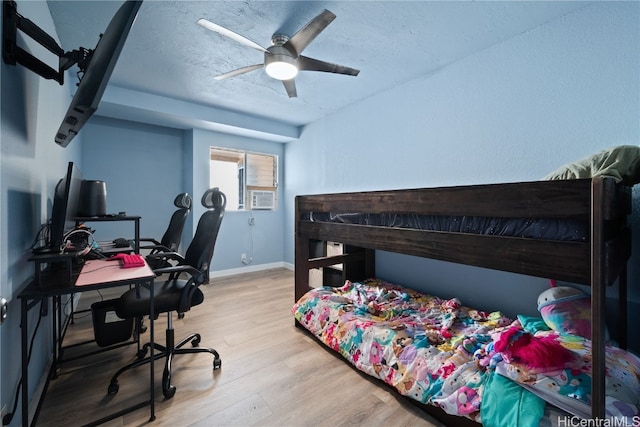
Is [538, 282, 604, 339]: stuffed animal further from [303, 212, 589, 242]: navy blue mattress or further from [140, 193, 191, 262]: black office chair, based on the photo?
[140, 193, 191, 262]: black office chair

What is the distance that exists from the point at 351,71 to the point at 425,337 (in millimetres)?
2066

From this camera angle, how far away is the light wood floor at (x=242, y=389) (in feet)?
4.53

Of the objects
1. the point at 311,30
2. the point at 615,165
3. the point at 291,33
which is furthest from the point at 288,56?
the point at 615,165

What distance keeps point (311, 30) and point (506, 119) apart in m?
1.71

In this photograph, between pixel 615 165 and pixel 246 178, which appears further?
pixel 246 178

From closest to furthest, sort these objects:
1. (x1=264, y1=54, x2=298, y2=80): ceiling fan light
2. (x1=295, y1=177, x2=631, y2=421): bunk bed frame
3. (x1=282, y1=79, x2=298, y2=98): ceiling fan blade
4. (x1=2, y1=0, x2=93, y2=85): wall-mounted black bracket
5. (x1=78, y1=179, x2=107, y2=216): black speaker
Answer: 1. (x1=295, y1=177, x2=631, y2=421): bunk bed frame
2. (x1=2, y1=0, x2=93, y2=85): wall-mounted black bracket
3. (x1=264, y1=54, x2=298, y2=80): ceiling fan light
4. (x1=78, y1=179, x2=107, y2=216): black speaker
5. (x1=282, y1=79, x2=298, y2=98): ceiling fan blade

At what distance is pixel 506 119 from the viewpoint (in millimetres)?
2139

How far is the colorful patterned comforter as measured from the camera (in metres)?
1.14

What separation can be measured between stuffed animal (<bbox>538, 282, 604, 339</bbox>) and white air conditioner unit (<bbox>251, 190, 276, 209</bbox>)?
3.82 m

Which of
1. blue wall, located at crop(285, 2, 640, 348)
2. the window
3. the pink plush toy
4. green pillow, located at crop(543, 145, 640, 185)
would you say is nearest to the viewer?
the pink plush toy

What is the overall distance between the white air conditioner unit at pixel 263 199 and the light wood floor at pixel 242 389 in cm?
240

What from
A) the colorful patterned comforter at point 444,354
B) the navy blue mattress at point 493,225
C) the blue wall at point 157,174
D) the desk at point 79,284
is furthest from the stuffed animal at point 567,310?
the blue wall at point 157,174

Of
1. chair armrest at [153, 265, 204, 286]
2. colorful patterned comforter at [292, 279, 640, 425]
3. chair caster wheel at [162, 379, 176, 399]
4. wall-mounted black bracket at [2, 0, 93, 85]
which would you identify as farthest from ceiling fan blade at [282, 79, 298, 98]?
chair caster wheel at [162, 379, 176, 399]

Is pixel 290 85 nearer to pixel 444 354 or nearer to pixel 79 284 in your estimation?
pixel 79 284
